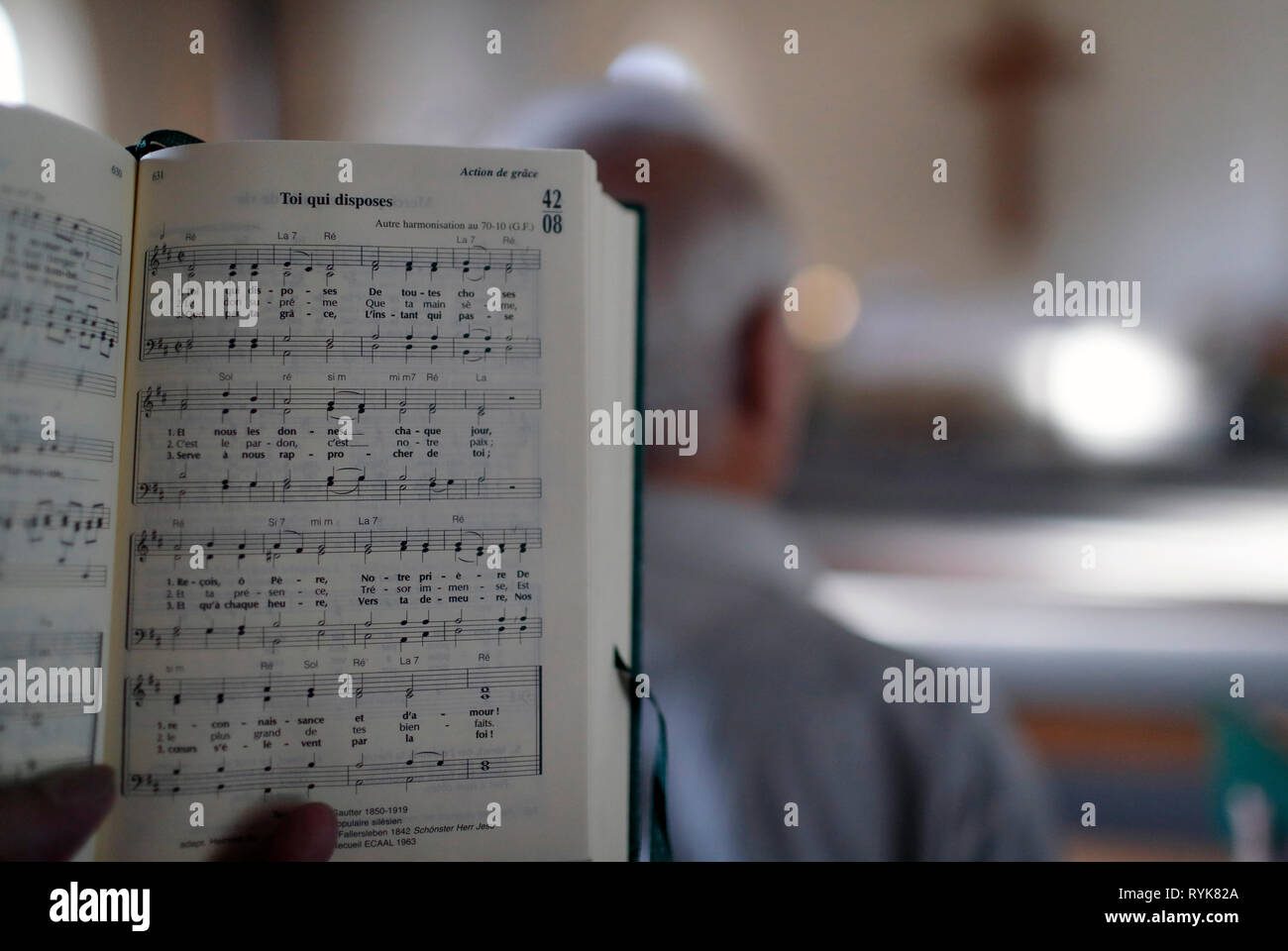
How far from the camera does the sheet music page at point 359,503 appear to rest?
0.52 metres

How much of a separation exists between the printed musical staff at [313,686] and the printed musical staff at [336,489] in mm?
111

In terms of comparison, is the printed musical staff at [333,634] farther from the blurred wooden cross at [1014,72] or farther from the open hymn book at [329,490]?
the blurred wooden cross at [1014,72]

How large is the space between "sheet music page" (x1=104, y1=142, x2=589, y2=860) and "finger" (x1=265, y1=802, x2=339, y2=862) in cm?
1

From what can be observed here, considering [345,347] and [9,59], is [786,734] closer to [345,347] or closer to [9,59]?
[345,347]

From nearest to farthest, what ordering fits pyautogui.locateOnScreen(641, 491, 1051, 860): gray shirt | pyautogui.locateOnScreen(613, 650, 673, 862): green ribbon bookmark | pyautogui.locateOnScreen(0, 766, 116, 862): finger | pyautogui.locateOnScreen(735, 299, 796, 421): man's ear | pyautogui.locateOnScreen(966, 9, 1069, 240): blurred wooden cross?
1. pyautogui.locateOnScreen(0, 766, 116, 862): finger
2. pyautogui.locateOnScreen(613, 650, 673, 862): green ribbon bookmark
3. pyautogui.locateOnScreen(641, 491, 1051, 860): gray shirt
4. pyautogui.locateOnScreen(735, 299, 796, 421): man's ear
5. pyautogui.locateOnScreen(966, 9, 1069, 240): blurred wooden cross

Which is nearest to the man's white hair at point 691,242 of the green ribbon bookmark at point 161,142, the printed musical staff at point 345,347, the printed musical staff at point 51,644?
the printed musical staff at point 345,347

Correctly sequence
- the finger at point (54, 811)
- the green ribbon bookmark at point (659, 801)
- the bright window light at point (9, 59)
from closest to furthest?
the finger at point (54, 811) < the green ribbon bookmark at point (659, 801) < the bright window light at point (9, 59)

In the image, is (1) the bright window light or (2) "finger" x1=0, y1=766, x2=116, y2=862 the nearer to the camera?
(2) "finger" x1=0, y1=766, x2=116, y2=862

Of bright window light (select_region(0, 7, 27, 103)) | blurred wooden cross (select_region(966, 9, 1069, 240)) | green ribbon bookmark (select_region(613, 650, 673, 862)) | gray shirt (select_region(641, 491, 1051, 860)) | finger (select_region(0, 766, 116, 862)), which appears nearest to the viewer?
finger (select_region(0, 766, 116, 862))

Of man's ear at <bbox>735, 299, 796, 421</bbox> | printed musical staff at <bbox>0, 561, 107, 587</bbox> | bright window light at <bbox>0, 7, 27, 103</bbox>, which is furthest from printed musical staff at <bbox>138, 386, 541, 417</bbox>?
bright window light at <bbox>0, 7, 27, 103</bbox>

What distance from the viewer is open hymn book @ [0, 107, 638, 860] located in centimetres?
51

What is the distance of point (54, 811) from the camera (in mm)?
477

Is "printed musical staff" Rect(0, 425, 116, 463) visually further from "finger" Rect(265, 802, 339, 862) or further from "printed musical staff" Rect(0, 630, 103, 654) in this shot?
"finger" Rect(265, 802, 339, 862)
